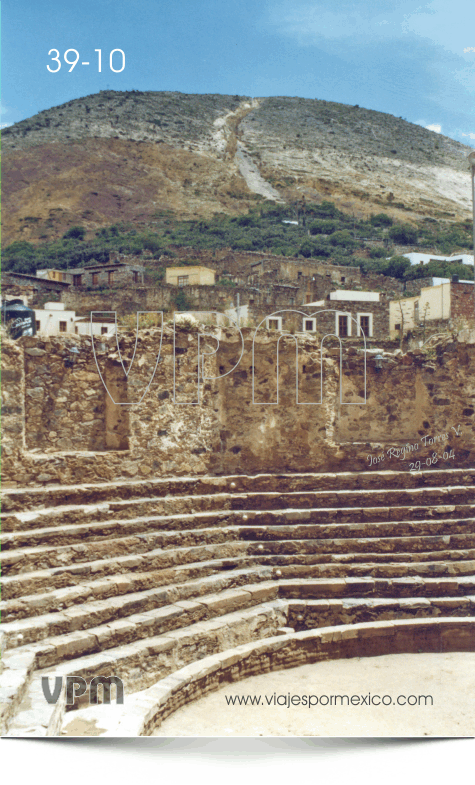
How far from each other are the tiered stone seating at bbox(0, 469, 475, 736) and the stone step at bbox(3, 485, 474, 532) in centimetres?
2

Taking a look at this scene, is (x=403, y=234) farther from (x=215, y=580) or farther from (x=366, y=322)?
(x=215, y=580)

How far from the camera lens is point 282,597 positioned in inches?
292

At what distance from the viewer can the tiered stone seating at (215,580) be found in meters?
5.29

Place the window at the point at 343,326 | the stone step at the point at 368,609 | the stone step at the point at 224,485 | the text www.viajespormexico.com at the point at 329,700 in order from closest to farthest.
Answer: the text www.viajespormexico.com at the point at 329,700 < the stone step at the point at 224,485 < the stone step at the point at 368,609 < the window at the point at 343,326

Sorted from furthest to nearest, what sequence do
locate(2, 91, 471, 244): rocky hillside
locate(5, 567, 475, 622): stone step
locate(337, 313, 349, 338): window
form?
locate(2, 91, 471, 244): rocky hillside, locate(337, 313, 349, 338): window, locate(5, 567, 475, 622): stone step

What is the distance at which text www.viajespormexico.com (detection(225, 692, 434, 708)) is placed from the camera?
5.44 m

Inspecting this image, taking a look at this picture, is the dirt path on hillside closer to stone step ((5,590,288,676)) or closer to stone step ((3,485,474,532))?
stone step ((3,485,474,532))

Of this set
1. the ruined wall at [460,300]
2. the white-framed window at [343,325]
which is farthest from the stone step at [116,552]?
the white-framed window at [343,325]

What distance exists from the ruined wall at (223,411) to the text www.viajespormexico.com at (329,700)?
326cm

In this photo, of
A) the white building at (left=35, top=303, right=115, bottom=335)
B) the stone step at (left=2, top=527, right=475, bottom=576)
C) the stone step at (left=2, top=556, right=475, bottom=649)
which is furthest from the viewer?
the white building at (left=35, top=303, right=115, bottom=335)

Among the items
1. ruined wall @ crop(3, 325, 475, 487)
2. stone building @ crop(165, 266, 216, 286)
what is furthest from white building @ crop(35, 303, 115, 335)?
stone building @ crop(165, 266, 216, 286)

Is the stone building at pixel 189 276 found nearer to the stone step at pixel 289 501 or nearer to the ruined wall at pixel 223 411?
the ruined wall at pixel 223 411

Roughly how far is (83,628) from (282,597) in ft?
8.61

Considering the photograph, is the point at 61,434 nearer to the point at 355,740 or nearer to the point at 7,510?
the point at 7,510
